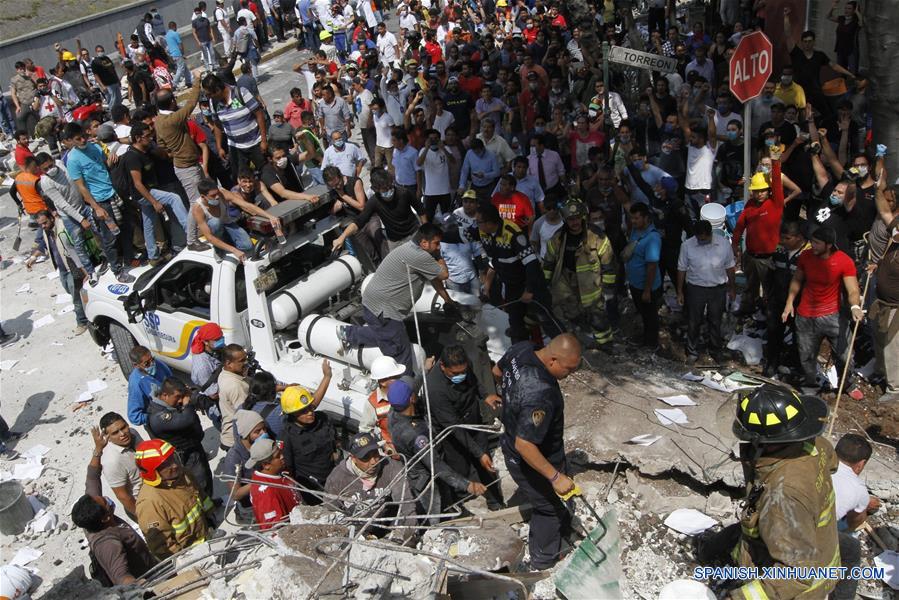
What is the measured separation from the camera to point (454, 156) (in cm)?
1009

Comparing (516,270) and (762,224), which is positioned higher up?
(762,224)

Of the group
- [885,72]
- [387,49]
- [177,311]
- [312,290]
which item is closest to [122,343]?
[177,311]

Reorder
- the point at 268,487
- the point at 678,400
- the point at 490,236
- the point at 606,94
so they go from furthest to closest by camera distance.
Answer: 1. the point at 606,94
2. the point at 490,236
3. the point at 678,400
4. the point at 268,487

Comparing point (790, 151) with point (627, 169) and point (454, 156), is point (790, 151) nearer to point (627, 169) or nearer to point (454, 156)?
point (627, 169)

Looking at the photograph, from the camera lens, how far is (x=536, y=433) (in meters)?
4.50

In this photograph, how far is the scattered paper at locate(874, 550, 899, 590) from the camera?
4.91 metres

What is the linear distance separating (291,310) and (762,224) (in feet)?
14.6

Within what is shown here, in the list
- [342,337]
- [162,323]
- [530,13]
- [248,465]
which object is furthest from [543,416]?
[530,13]

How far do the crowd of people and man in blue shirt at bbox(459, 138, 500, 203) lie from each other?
3 centimetres

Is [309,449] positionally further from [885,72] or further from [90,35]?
[90,35]

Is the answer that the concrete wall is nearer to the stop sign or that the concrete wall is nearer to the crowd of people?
the crowd of people

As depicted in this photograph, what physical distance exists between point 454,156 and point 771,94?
4.01 meters

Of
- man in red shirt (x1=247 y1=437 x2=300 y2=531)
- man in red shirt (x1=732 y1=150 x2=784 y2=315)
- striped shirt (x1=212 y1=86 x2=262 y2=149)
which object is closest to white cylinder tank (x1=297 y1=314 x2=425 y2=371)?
man in red shirt (x1=247 y1=437 x2=300 y2=531)

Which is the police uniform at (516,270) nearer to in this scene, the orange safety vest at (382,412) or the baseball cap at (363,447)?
the orange safety vest at (382,412)
